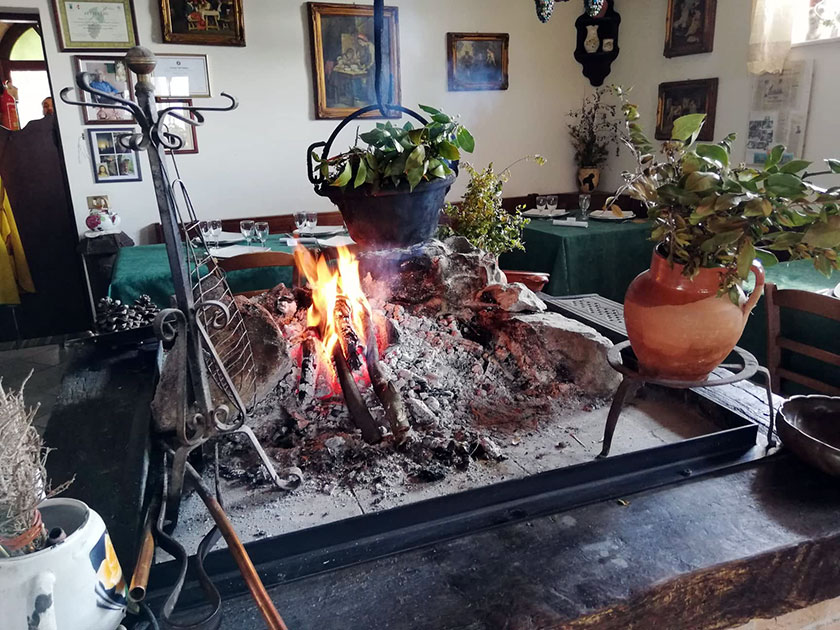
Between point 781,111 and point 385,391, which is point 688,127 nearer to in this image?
point 385,391

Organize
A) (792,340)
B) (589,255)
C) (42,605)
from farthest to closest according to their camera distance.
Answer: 1. (589,255)
2. (792,340)
3. (42,605)

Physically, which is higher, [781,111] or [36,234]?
[781,111]

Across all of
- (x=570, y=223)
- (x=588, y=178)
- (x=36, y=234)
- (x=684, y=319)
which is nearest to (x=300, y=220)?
(x=570, y=223)

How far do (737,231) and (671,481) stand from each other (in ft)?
1.92

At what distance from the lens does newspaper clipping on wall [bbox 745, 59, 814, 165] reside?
333cm

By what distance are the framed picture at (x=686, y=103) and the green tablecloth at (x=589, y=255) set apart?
2.62 ft

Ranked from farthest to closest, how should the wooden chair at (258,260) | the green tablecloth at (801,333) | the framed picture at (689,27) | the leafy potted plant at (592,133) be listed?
the leafy potted plant at (592,133) → the framed picture at (689,27) → the wooden chair at (258,260) → the green tablecloth at (801,333)

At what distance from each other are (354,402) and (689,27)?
12.1ft

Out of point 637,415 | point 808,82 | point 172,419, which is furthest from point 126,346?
point 808,82

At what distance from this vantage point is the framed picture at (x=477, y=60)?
430 cm

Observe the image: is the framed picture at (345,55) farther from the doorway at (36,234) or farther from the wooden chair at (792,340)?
the wooden chair at (792,340)

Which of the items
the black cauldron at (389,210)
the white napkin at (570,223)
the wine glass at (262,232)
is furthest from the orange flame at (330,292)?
the white napkin at (570,223)

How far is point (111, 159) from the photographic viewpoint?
3773 millimetres

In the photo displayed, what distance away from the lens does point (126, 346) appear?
6.54 ft
